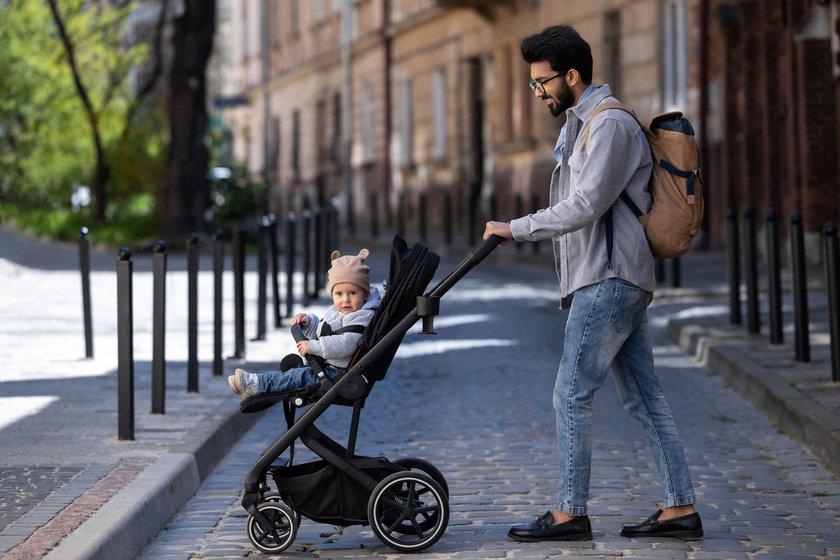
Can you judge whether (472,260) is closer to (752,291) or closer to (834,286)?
(834,286)

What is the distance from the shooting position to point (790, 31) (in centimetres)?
2133

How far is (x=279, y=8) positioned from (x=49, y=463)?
48725 mm

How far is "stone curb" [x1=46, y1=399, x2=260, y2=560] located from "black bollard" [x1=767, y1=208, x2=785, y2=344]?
4868mm

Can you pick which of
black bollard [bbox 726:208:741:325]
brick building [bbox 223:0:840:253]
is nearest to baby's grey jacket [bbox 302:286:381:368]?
black bollard [bbox 726:208:741:325]

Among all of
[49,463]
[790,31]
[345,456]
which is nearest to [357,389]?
[345,456]

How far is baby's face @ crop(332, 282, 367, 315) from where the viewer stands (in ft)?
21.6

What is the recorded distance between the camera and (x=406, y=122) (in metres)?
43.6

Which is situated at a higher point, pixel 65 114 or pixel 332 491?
pixel 65 114

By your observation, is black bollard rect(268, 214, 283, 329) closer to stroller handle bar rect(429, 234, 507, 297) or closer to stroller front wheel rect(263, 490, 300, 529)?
stroller front wheel rect(263, 490, 300, 529)

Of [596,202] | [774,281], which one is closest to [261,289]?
[774,281]

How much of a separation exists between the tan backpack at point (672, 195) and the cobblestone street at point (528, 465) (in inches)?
45.1

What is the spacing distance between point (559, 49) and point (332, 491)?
1.82 metres

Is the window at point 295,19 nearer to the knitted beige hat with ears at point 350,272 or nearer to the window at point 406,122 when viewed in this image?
the window at point 406,122

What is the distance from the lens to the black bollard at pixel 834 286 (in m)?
10.5
